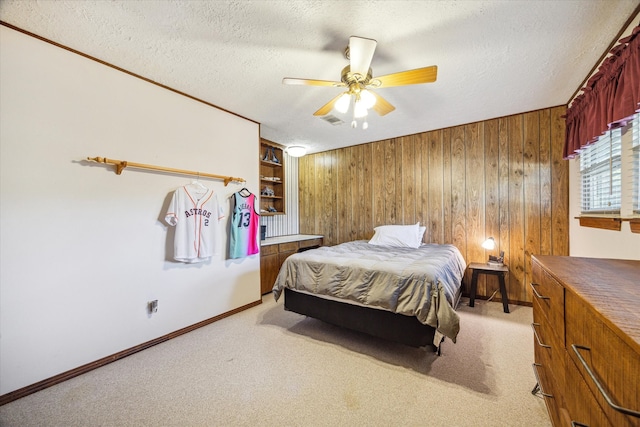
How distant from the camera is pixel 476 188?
Answer: 3.45m

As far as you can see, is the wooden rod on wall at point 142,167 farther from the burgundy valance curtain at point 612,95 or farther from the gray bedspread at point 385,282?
the burgundy valance curtain at point 612,95

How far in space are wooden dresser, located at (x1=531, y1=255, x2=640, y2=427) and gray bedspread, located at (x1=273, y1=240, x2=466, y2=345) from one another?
0.57 m

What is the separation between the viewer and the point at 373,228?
429 cm

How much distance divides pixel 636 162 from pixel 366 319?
2.14m

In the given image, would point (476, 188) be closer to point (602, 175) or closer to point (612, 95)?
point (602, 175)

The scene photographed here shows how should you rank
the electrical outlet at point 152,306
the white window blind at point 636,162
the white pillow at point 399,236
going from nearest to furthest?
the white window blind at point 636,162, the electrical outlet at point 152,306, the white pillow at point 399,236

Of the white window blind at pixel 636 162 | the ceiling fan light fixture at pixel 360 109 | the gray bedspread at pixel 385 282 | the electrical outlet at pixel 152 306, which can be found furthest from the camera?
the electrical outlet at pixel 152 306

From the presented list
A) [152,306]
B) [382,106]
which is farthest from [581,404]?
[152,306]

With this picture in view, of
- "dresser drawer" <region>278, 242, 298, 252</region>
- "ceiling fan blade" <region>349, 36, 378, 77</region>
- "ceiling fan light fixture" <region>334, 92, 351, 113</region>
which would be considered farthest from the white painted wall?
"ceiling fan blade" <region>349, 36, 378, 77</region>

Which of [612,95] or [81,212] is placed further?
[81,212]

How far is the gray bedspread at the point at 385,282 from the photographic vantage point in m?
1.84

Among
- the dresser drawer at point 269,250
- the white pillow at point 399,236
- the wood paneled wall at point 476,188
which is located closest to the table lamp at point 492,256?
the wood paneled wall at point 476,188

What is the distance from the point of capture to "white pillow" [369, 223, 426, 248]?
135 inches

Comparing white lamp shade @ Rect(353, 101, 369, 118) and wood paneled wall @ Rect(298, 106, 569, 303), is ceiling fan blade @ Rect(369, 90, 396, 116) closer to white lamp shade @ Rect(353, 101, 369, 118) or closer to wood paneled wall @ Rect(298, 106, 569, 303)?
white lamp shade @ Rect(353, 101, 369, 118)
